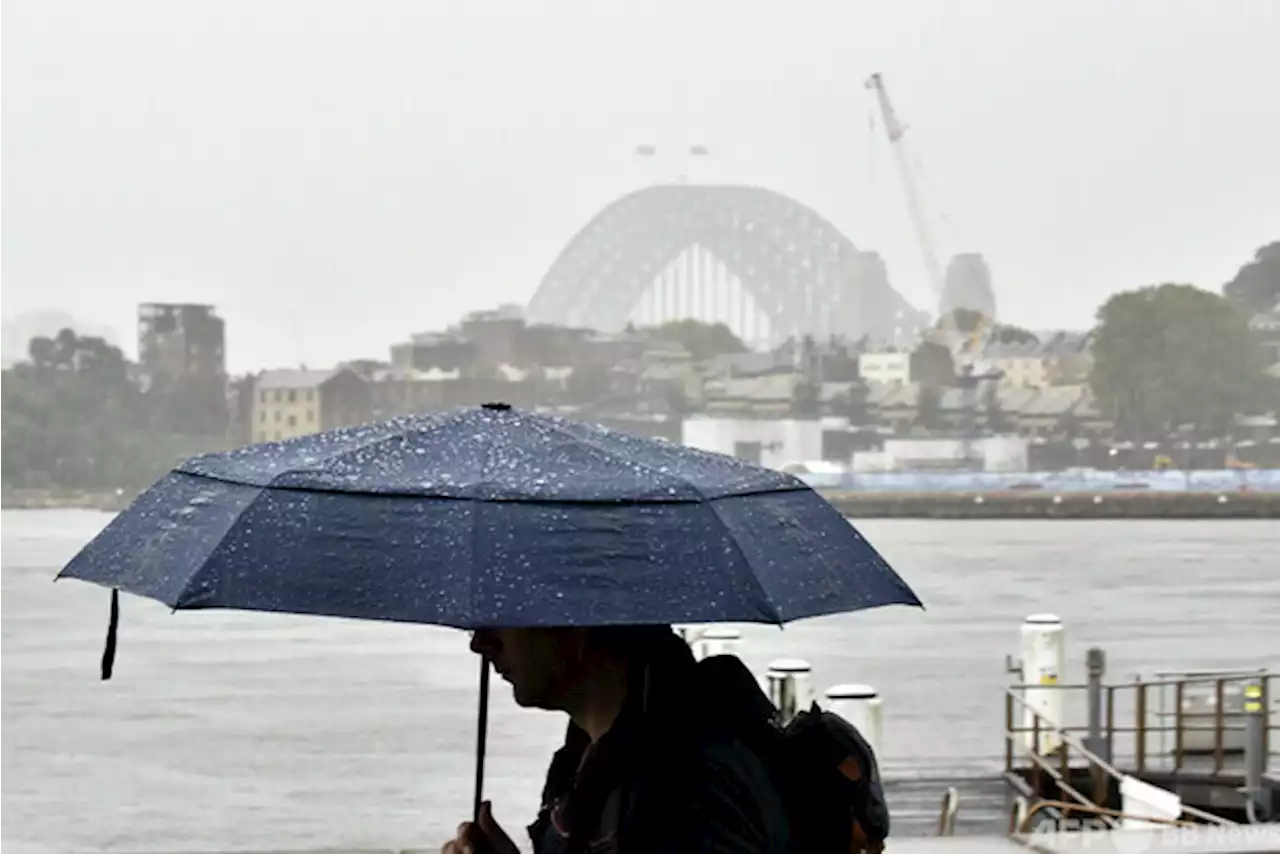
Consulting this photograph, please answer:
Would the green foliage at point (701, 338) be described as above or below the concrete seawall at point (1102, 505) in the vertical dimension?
above

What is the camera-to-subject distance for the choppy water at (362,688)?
21953 millimetres

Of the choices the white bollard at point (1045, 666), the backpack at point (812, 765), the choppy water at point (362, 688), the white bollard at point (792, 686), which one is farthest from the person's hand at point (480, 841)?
the choppy water at point (362, 688)

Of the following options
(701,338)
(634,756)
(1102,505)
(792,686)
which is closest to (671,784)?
(634,756)

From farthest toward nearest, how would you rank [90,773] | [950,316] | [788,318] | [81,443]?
[788,318] < [950,316] < [81,443] < [90,773]

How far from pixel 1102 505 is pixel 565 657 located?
56806 millimetres

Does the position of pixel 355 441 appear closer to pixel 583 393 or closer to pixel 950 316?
pixel 583 393

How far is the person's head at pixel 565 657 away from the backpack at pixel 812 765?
7 cm

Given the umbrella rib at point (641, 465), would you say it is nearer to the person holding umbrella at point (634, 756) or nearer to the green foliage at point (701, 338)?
the person holding umbrella at point (634, 756)

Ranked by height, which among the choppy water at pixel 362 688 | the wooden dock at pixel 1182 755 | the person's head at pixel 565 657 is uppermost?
the person's head at pixel 565 657

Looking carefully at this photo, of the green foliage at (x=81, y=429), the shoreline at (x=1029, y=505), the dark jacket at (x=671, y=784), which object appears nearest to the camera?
the dark jacket at (x=671, y=784)

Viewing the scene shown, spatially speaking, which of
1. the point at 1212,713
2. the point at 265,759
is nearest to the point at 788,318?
the point at 265,759

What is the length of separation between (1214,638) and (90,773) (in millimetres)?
20249

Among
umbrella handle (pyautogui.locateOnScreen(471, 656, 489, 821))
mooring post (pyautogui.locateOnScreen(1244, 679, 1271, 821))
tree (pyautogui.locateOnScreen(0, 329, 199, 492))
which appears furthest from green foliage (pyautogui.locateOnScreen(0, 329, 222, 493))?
umbrella handle (pyautogui.locateOnScreen(471, 656, 489, 821))

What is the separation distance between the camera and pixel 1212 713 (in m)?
11.4
